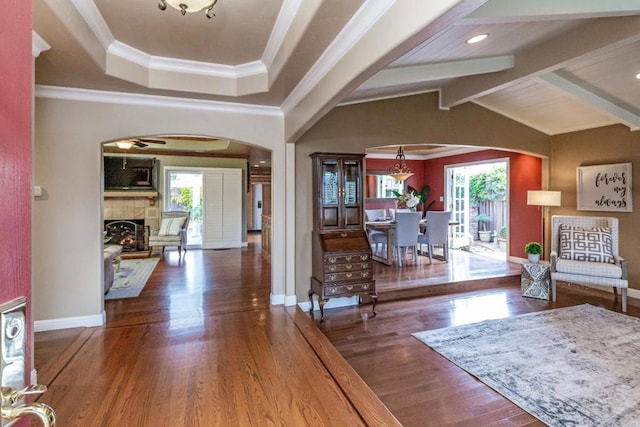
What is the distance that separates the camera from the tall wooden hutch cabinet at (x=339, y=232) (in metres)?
3.84

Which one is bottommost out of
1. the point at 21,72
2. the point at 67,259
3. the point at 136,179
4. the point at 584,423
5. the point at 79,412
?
the point at 584,423

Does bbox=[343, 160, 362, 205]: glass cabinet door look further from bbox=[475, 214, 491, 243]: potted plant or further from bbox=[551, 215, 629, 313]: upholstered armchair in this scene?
bbox=[475, 214, 491, 243]: potted plant

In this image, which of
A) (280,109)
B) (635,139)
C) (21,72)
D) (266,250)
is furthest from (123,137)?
(635,139)

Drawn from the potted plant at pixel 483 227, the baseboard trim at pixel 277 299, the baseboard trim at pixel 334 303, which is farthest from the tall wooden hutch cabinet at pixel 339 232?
the potted plant at pixel 483 227

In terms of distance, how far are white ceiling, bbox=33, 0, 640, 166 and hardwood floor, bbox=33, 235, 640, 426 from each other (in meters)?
2.13

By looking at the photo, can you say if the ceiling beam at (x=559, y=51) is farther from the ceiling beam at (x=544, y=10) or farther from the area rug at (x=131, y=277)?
the area rug at (x=131, y=277)

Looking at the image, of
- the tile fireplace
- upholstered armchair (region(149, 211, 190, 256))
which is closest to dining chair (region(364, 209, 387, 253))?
upholstered armchair (region(149, 211, 190, 256))

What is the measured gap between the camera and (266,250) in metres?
7.07

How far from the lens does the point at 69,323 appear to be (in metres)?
3.31

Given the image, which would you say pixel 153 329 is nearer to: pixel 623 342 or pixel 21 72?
pixel 21 72

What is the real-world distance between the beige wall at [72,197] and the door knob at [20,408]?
3373mm

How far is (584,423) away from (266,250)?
578cm

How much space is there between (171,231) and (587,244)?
7706 millimetres

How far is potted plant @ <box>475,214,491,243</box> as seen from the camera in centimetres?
904
